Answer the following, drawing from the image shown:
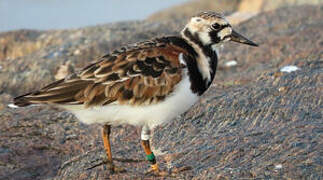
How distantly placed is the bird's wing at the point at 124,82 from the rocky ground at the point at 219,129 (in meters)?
0.41

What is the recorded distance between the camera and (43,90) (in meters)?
5.62

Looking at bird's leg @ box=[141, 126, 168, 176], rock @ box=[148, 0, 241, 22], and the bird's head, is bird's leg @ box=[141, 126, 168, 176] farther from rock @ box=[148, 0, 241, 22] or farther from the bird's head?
rock @ box=[148, 0, 241, 22]

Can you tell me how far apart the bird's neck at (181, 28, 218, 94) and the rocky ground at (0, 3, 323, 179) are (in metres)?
0.84

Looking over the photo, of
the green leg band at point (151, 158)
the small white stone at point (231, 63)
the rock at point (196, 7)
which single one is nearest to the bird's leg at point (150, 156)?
the green leg band at point (151, 158)

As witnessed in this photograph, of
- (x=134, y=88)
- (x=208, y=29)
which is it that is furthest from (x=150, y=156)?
(x=208, y=29)

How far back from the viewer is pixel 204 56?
5.80 metres

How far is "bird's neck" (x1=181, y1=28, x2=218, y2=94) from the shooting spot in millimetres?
5695

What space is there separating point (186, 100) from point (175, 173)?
2.53 feet

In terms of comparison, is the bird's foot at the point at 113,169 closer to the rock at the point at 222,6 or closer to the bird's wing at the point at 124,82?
the bird's wing at the point at 124,82

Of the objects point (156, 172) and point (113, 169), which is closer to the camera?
point (156, 172)

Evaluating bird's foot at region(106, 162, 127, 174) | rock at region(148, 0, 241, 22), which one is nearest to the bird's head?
bird's foot at region(106, 162, 127, 174)

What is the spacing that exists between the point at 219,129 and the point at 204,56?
114cm

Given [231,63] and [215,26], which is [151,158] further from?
→ [231,63]

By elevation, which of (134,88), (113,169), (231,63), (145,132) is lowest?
(231,63)
